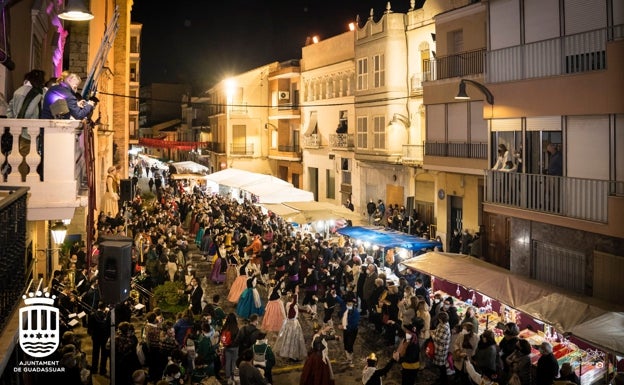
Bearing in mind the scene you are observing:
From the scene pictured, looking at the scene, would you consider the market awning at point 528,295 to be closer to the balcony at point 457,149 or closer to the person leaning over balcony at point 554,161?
the person leaning over balcony at point 554,161

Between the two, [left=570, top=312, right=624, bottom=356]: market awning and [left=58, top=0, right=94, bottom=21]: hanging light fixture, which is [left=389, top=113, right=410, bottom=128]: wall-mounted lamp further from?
[left=58, top=0, right=94, bottom=21]: hanging light fixture

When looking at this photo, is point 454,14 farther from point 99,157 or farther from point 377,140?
point 99,157

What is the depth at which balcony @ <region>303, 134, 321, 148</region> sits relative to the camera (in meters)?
39.9

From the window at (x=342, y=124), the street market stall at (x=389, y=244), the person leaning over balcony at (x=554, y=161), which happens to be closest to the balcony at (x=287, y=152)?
the window at (x=342, y=124)

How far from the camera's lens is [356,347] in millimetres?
14016

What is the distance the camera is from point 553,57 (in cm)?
1455

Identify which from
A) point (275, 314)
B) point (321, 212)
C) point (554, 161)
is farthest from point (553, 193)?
point (321, 212)

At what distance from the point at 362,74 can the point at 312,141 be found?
893 centimetres

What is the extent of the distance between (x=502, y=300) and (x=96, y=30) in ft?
57.5

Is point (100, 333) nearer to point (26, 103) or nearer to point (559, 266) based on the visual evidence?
point (26, 103)

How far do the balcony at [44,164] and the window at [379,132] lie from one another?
23.8 meters

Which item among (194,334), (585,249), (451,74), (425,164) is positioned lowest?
(194,334)

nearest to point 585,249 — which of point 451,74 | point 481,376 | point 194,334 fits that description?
point 481,376

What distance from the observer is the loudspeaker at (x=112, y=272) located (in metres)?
7.71
